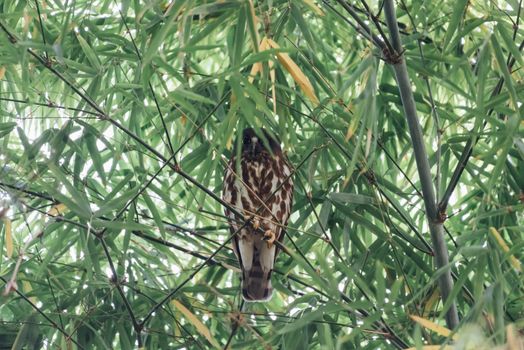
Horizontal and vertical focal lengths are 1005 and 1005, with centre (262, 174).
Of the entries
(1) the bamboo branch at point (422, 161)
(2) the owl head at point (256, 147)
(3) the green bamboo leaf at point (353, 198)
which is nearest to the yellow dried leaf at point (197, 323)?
(3) the green bamboo leaf at point (353, 198)

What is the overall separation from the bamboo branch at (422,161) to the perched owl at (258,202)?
87 cm

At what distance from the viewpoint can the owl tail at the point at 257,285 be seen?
3.59m

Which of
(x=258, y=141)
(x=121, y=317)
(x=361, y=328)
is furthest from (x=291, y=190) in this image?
(x=361, y=328)

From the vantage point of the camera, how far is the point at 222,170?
373cm

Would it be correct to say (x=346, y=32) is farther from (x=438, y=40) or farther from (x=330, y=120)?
(x=330, y=120)

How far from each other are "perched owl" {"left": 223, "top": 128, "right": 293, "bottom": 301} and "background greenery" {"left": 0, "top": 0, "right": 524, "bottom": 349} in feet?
0.28

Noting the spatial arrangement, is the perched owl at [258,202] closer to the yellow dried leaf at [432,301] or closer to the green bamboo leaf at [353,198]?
the green bamboo leaf at [353,198]

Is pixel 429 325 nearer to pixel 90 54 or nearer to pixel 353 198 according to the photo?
pixel 353 198

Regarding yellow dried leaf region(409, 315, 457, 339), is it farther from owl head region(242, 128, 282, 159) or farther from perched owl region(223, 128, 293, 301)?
owl head region(242, 128, 282, 159)

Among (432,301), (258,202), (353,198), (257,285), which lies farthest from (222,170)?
(432,301)

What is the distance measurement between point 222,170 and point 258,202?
0.59ft

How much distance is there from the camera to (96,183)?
11.7ft

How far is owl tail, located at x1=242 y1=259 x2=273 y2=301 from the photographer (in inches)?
141

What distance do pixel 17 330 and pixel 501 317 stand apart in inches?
62.6
